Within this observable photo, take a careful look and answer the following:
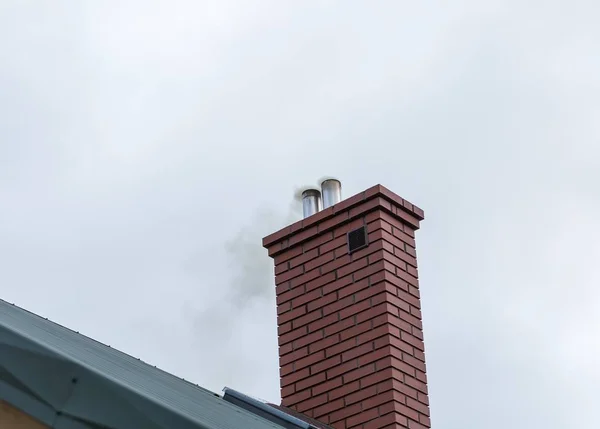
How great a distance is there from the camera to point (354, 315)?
7.87m

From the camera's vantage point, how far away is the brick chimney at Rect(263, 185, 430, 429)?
7.56 meters

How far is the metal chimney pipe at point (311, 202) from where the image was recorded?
28.7ft

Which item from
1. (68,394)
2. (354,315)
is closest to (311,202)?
(354,315)

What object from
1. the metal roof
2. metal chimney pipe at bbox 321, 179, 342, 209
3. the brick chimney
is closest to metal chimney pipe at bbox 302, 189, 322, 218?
metal chimney pipe at bbox 321, 179, 342, 209

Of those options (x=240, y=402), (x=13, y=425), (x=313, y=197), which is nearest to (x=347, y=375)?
(x=240, y=402)

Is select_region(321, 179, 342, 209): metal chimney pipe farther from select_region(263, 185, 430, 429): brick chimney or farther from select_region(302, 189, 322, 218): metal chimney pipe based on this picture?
select_region(263, 185, 430, 429): brick chimney

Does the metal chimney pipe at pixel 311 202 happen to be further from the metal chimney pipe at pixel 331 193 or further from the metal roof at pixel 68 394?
the metal roof at pixel 68 394

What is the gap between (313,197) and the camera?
875 cm

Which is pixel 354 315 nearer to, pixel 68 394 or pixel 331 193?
pixel 331 193

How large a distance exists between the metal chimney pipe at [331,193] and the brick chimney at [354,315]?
11.0 inches

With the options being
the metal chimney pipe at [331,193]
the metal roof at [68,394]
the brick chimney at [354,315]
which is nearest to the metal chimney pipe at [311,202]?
the metal chimney pipe at [331,193]

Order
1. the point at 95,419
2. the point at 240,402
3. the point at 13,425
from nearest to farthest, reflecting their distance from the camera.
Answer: the point at 95,419 < the point at 13,425 < the point at 240,402

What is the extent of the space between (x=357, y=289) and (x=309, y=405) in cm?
91

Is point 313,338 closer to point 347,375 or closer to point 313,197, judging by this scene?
point 347,375
